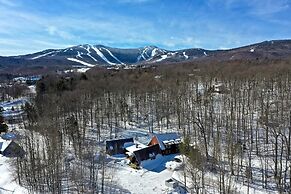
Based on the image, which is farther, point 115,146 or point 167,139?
point 167,139

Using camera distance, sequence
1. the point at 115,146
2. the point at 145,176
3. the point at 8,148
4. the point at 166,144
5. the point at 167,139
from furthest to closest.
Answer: the point at 167,139 → the point at 115,146 → the point at 8,148 → the point at 166,144 → the point at 145,176

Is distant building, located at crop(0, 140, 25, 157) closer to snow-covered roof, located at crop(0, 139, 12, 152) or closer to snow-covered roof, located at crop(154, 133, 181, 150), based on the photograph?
snow-covered roof, located at crop(0, 139, 12, 152)

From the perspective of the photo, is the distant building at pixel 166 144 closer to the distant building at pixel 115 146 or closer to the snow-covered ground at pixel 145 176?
the snow-covered ground at pixel 145 176

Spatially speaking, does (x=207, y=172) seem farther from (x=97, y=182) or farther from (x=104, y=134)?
(x=104, y=134)

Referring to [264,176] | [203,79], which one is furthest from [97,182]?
[203,79]

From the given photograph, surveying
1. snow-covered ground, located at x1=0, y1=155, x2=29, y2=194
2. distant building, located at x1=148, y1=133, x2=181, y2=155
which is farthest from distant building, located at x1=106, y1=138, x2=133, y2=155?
snow-covered ground, located at x1=0, y1=155, x2=29, y2=194

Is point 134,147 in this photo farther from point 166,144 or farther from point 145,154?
point 166,144

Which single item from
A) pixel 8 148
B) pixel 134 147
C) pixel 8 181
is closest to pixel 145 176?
pixel 134 147
